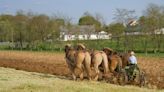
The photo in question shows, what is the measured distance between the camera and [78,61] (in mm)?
18141

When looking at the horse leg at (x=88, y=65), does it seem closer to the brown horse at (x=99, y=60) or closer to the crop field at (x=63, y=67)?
the brown horse at (x=99, y=60)

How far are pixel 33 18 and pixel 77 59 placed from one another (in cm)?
7450

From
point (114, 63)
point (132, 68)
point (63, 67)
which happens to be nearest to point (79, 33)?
point (63, 67)

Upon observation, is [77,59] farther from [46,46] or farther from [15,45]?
[15,45]

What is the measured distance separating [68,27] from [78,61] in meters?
69.0

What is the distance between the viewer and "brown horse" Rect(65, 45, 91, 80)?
18.0 metres

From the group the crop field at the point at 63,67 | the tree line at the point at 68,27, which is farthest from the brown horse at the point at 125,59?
the tree line at the point at 68,27

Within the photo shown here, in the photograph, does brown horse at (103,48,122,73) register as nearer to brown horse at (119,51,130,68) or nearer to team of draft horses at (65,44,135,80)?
team of draft horses at (65,44,135,80)

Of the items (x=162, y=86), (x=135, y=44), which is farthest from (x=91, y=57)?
(x=135, y=44)

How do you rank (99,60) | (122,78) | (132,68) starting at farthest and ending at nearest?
1. (99,60)
2. (122,78)
3. (132,68)

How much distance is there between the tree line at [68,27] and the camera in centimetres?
5922

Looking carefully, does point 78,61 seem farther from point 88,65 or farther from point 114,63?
point 114,63

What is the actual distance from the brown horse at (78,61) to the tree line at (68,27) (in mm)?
37636

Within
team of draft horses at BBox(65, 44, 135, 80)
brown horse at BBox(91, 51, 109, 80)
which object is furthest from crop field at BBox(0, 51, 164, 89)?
brown horse at BBox(91, 51, 109, 80)
